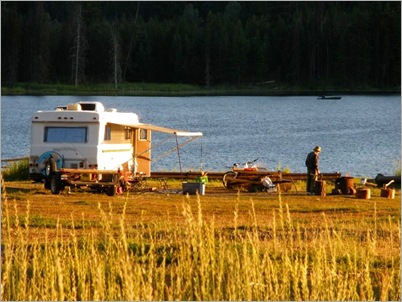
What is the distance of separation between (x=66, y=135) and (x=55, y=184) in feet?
4.08

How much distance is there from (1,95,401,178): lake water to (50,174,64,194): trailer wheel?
11100 millimetres

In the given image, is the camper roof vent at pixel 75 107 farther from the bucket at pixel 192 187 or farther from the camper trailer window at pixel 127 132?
the bucket at pixel 192 187

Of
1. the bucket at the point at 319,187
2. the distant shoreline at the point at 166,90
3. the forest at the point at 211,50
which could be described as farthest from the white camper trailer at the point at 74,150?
the forest at the point at 211,50

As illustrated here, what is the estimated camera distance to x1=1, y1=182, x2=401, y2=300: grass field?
8312 millimetres

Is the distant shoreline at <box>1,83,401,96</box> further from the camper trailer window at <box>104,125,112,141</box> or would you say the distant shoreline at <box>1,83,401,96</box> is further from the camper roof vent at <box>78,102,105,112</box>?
the camper trailer window at <box>104,125,112,141</box>

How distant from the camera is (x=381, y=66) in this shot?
97062mm

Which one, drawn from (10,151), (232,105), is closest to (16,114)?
(232,105)

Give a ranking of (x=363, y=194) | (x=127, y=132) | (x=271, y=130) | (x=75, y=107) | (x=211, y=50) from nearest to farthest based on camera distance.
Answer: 1. (x=363, y=194)
2. (x=75, y=107)
3. (x=127, y=132)
4. (x=271, y=130)
5. (x=211, y=50)

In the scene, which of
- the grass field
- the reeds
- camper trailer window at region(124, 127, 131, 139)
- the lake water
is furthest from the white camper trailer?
the reeds

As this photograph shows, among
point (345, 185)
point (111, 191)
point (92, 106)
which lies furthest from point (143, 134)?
point (345, 185)

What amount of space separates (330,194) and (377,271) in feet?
37.8

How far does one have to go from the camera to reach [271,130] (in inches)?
2158

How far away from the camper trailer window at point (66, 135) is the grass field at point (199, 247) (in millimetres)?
1161

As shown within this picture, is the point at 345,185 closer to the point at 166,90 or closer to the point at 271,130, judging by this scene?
the point at 271,130
